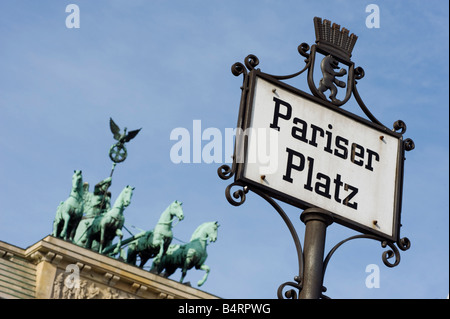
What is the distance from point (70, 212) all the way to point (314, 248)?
114 feet

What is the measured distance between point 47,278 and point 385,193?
3391cm

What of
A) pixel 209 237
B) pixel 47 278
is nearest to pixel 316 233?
pixel 47 278

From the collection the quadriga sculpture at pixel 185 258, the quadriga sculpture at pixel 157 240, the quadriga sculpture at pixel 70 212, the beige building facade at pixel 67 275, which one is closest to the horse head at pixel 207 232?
the quadriga sculpture at pixel 185 258

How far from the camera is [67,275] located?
37.8 m

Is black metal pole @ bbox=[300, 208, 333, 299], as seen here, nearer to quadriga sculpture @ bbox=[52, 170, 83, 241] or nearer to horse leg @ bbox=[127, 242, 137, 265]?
quadriga sculpture @ bbox=[52, 170, 83, 241]

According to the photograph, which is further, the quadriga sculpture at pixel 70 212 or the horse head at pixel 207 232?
the horse head at pixel 207 232

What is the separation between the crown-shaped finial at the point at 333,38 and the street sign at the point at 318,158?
315 millimetres

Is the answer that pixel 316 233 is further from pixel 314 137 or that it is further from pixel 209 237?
pixel 209 237

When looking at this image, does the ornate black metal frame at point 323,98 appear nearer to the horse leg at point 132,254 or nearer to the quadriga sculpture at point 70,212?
the quadriga sculpture at point 70,212

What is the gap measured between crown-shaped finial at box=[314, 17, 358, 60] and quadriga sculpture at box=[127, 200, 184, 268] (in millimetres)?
35793

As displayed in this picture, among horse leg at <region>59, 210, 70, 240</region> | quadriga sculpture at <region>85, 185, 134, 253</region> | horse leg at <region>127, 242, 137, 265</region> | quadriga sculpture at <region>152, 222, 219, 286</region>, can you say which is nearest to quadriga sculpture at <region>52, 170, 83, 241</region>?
horse leg at <region>59, 210, 70, 240</region>

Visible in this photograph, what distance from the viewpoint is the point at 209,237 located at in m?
42.5

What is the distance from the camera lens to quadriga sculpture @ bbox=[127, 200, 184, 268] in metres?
40.2

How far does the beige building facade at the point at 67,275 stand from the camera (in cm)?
3712
